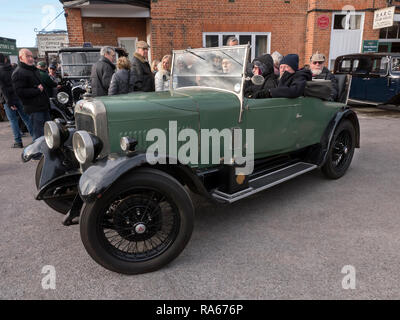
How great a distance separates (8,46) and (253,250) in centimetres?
1673

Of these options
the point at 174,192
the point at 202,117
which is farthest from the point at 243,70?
the point at 174,192

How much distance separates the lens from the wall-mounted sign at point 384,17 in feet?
39.6

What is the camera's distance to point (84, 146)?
2389mm

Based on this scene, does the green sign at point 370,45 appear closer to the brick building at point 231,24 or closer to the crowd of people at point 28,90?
the brick building at point 231,24

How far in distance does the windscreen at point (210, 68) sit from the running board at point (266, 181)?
100 centimetres

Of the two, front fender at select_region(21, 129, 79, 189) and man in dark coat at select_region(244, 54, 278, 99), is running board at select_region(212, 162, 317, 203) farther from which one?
front fender at select_region(21, 129, 79, 189)

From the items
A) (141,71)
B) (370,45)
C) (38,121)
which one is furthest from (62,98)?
(370,45)

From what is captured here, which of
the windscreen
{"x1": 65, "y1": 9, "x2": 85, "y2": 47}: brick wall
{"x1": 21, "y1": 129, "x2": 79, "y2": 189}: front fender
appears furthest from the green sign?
{"x1": 21, "y1": 129, "x2": 79, "y2": 189}: front fender

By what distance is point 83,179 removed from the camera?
7.36 ft

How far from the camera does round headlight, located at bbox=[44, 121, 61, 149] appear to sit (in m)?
2.98

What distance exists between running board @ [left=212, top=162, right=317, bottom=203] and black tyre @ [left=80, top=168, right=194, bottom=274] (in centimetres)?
53

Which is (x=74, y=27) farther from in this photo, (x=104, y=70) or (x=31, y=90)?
(x=104, y=70)

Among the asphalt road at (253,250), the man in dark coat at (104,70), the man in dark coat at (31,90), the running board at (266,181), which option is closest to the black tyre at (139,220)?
the asphalt road at (253,250)

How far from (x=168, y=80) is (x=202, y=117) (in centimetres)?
116
